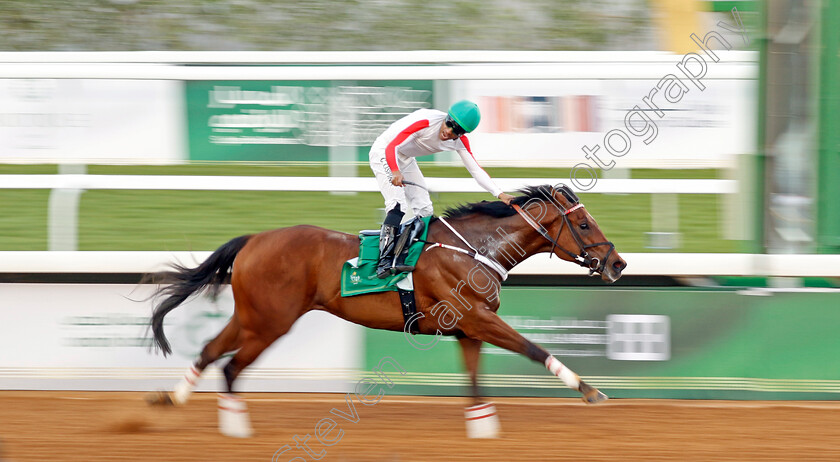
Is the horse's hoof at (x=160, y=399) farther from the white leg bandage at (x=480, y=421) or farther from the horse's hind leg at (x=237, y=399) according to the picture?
the white leg bandage at (x=480, y=421)

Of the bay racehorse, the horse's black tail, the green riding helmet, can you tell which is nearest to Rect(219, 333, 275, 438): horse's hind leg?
the bay racehorse

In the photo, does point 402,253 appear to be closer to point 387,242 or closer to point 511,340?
point 387,242

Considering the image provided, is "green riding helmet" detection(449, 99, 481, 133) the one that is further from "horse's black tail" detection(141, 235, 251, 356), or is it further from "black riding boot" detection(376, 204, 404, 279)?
"horse's black tail" detection(141, 235, 251, 356)

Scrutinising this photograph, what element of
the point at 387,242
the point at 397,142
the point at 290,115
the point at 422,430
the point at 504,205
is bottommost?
the point at 422,430

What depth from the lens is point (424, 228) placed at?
574 centimetres

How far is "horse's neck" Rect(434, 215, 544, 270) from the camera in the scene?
5.70 m

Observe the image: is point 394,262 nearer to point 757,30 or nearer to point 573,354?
point 573,354

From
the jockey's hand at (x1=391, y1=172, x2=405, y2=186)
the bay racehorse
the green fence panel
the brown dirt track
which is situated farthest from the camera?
the green fence panel

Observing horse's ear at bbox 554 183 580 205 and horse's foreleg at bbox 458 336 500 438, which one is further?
horse's ear at bbox 554 183 580 205

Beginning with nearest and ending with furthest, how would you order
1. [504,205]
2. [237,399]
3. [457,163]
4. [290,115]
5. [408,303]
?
[237,399] < [408,303] < [504,205] < [290,115] < [457,163]

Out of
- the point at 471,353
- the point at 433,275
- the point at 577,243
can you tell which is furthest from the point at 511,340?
the point at 577,243

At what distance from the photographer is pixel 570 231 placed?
5645 mm

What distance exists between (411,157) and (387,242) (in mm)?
585

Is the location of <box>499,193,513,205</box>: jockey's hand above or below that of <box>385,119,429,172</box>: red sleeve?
below
